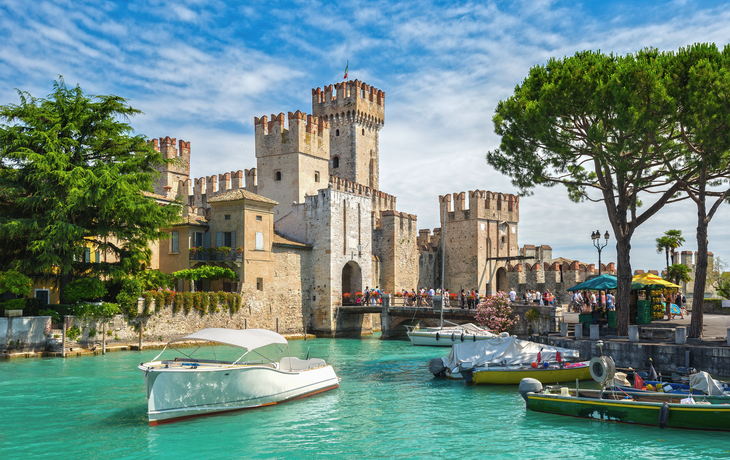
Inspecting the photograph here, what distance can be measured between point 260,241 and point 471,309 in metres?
12.1

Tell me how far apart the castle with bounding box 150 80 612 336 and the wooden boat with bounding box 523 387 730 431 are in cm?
2062

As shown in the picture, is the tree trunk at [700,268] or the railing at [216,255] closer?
the tree trunk at [700,268]

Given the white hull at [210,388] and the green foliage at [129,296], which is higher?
the green foliage at [129,296]

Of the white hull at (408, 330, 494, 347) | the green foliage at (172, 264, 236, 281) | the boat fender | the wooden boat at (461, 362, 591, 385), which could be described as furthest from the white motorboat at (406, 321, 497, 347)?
the boat fender

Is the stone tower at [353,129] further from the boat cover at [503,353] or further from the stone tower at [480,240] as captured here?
the boat cover at [503,353]

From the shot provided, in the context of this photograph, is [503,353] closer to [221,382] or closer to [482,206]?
[221,382]

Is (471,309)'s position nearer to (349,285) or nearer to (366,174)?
(349,285)

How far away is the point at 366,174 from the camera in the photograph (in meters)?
50.3

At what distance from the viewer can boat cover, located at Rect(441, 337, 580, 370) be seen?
18750 mm

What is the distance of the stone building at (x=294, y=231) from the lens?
109ft

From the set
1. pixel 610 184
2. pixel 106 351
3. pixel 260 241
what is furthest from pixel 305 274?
pixel 610 184

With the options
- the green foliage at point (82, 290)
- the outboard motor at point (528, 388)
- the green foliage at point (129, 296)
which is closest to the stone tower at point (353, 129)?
the green foliage at point (129, 296)

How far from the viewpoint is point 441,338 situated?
3019 cm

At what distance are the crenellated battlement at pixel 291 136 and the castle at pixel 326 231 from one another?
7 centimetres
